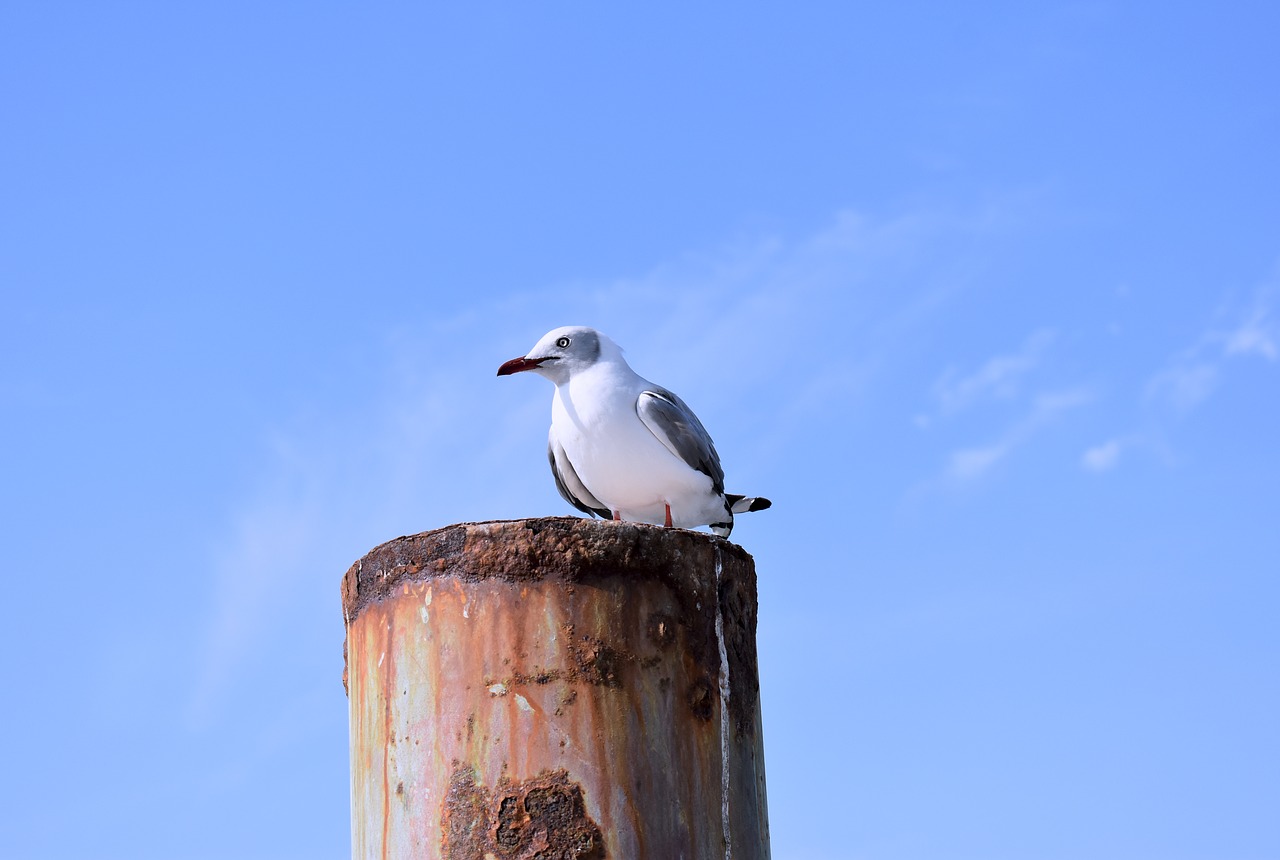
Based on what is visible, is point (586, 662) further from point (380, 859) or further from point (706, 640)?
point (380, 859)

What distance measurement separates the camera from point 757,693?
387 cm

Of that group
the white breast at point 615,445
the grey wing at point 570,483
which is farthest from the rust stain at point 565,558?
the grey wing at point 570,483

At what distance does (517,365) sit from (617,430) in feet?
1.95

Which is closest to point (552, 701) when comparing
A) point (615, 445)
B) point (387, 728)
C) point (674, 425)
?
point (387, 728)

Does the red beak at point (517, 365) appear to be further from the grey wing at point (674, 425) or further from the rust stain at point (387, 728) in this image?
the rust stain at point (387, 728)

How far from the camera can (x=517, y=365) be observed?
6566 millimetres

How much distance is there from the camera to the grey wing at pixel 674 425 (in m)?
6.53

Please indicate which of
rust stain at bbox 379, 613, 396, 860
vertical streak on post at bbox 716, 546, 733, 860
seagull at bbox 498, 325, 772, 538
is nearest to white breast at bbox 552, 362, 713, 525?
seagull at bbox 498, 325, 772, 538

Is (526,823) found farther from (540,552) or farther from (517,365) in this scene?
(517,365)

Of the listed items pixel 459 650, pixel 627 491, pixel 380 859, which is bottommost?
pixel 380 859

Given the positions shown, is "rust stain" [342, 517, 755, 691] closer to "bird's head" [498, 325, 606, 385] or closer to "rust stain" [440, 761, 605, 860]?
"rust stain" [440, 761, 605, 860]

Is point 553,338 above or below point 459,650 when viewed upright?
above

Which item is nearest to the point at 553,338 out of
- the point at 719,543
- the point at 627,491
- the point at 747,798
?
the point at 627,491

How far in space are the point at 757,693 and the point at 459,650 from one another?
0.91 m
